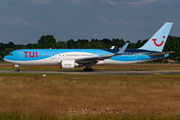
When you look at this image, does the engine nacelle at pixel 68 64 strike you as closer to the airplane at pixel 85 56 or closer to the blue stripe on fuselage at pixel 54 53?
the airplane at pixel 85 56

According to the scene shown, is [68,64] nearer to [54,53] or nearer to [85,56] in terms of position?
[54,53]

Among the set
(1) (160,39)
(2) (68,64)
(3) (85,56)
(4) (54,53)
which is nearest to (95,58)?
(3) (85,56)

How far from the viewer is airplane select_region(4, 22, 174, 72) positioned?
120 feet

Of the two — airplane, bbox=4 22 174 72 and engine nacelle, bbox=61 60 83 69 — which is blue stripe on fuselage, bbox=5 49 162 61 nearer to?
airplane, bbox=4 22 174 72

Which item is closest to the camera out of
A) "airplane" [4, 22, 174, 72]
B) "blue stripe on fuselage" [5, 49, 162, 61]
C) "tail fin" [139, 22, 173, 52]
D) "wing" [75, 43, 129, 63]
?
"wing" [75, 43, 129, 63]

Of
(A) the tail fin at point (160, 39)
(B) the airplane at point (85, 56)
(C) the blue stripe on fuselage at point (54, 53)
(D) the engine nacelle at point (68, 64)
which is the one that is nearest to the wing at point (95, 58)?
(B) the airplane at point (85, 56)

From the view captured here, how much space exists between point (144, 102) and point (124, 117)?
160 inches

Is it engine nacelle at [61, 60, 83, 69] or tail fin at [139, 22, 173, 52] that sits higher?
tail fin at [139, 22, 173, 52]

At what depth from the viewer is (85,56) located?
126ft

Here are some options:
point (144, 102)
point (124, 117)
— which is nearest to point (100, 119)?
point (124, 117)

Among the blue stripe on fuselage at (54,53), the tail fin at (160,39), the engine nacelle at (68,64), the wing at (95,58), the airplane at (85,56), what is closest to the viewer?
the engine nacelle at (68,64)

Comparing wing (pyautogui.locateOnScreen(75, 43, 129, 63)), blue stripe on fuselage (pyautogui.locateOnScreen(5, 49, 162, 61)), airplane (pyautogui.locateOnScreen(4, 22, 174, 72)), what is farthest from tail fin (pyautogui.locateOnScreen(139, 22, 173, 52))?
wing (pyautogui.locateOnScreen(75, 43, 129, 63))

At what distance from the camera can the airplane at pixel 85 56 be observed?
3644 centimetres

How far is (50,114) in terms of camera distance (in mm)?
9484
